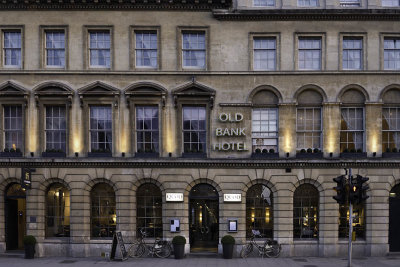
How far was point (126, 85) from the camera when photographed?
20.8 metres

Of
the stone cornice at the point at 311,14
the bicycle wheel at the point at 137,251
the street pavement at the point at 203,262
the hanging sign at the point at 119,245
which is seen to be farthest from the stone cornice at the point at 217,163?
the stone cornice at the point at 311,14

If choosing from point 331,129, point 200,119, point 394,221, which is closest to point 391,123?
point 331,129

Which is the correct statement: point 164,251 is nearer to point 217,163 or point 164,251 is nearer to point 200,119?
point 217,163

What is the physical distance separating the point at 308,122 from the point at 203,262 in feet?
32.8

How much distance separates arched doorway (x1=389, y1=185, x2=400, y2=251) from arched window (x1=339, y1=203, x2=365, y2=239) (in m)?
1.57

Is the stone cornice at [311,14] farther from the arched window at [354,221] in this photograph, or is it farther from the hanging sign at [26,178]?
the hanging sign at [26,178]

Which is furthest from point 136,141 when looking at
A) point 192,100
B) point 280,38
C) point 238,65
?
point 280,38

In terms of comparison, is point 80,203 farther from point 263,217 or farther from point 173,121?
point 263,217

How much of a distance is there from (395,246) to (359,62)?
→ 10985 mm

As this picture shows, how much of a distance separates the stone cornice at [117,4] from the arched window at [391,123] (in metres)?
11.0

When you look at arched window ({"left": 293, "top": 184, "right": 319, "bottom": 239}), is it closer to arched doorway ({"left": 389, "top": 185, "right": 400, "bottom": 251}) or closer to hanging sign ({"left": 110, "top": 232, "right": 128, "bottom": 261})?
arched doorway ({"left": 389, "top": 185, "right": 400, "bottom": 251})

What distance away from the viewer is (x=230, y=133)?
20672 mm

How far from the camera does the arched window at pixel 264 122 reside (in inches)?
824

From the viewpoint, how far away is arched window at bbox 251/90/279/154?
68.6 ft
